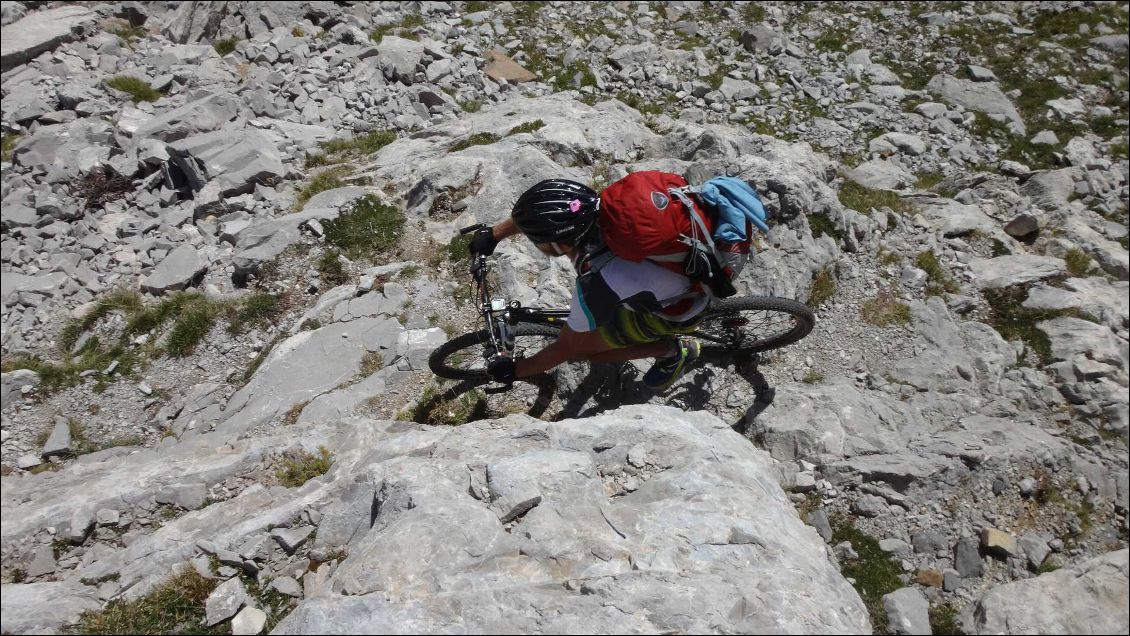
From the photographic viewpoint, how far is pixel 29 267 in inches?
343

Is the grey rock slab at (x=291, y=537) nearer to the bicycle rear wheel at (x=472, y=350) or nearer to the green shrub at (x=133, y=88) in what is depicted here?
the bicycle rear wheel at (x=472, y=350)

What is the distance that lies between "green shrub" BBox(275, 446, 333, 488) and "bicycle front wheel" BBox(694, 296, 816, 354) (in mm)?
3932

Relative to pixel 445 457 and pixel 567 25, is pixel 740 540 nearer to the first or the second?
pixel 445 457

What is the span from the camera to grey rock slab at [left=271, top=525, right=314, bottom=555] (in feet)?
15.1

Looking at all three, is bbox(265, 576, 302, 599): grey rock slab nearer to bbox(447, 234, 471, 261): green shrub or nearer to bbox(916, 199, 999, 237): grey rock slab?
bbox(447, 234, 471, 261): green shrub

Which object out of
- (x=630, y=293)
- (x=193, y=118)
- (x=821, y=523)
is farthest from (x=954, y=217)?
(x=193, y=118)

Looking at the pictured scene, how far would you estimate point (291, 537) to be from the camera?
4.62 m

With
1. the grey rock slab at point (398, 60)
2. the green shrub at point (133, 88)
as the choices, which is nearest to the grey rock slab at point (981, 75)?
the grey rock slab at point (398, 60)

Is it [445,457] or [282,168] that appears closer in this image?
[445,457]

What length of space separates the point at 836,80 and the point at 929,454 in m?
10.1

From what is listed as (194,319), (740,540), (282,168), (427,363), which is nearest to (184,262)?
(194,319)

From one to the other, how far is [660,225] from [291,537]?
3640 mm

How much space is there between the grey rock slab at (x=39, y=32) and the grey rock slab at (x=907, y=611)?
54.4ft

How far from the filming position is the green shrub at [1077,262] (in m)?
8.00
